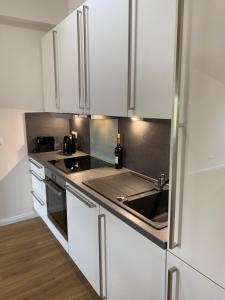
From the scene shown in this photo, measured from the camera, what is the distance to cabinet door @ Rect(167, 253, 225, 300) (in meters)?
0.87

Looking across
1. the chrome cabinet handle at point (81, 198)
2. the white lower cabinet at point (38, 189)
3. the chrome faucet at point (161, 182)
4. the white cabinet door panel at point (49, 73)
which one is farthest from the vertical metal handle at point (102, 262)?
the white cabinet door panel at point (49, 73)

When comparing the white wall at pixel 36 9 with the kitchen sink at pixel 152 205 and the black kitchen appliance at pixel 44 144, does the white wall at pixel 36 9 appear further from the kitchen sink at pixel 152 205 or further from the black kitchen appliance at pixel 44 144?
the kitchen sink at pixel 152 205

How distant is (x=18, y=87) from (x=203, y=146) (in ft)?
8.32

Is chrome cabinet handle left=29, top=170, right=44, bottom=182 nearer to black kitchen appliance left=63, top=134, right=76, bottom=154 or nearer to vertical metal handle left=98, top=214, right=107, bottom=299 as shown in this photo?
black kitchen appliance left=63, top=134, right=76, bottom=154

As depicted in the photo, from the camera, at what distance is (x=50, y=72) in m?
2.57

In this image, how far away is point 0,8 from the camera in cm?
239

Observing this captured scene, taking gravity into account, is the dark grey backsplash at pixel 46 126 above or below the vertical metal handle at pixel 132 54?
below

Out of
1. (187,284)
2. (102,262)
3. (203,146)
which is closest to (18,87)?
(102,262)

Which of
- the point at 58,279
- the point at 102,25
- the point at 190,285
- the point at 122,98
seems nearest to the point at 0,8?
the point at 102,25

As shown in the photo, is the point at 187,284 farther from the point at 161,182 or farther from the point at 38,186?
the point at 38,186

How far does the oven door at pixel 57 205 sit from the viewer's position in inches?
82.9

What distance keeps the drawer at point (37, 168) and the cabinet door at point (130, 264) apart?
1.24 metres

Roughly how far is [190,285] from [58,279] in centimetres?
148

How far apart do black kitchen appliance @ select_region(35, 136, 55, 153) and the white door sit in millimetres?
2264
